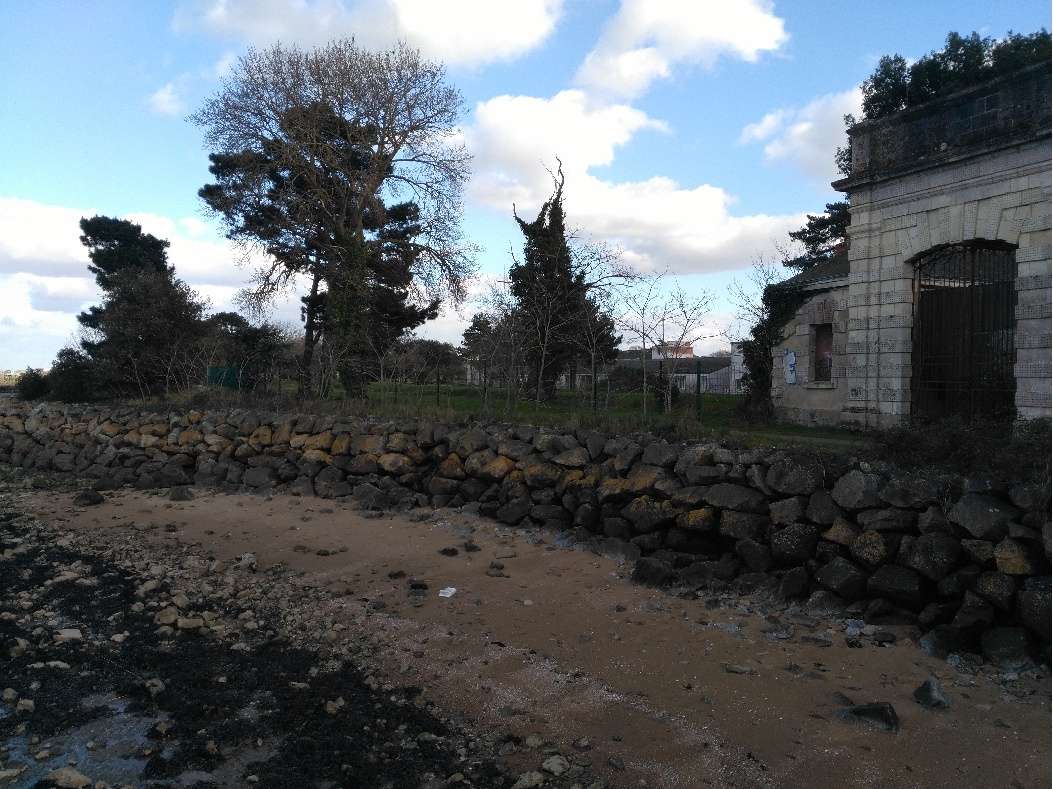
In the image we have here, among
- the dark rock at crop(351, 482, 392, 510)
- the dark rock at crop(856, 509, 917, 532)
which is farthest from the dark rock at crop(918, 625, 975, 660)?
the dark rock at crop(351, 482, 392, 510)

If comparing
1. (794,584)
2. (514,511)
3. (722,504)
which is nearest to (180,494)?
(514,511)

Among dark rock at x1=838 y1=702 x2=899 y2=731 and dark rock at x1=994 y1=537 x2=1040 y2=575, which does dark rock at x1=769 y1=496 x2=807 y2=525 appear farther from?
dark rock at x1=838 y1=702 x2=899 y2=731

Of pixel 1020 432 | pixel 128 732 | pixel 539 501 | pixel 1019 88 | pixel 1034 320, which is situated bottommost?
pixel 128 732

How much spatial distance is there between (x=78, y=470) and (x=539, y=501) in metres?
11.2

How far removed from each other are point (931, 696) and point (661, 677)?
5.66ft

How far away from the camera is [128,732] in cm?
479

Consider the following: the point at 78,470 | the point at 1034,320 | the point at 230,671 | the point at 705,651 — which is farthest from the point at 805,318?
the point at 78,470

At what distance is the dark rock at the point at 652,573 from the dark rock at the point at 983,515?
256 cm

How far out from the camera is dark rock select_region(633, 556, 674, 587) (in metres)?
7.55

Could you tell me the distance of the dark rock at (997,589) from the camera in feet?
18.6

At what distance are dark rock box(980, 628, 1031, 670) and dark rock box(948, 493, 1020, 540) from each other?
749 millimetres

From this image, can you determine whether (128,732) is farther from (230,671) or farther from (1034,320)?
(1034,320)

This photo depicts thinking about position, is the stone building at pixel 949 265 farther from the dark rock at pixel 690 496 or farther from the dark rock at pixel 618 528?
the dark rock at pixel 618 528

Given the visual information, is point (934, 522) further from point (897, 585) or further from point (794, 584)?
point (794, 584)
